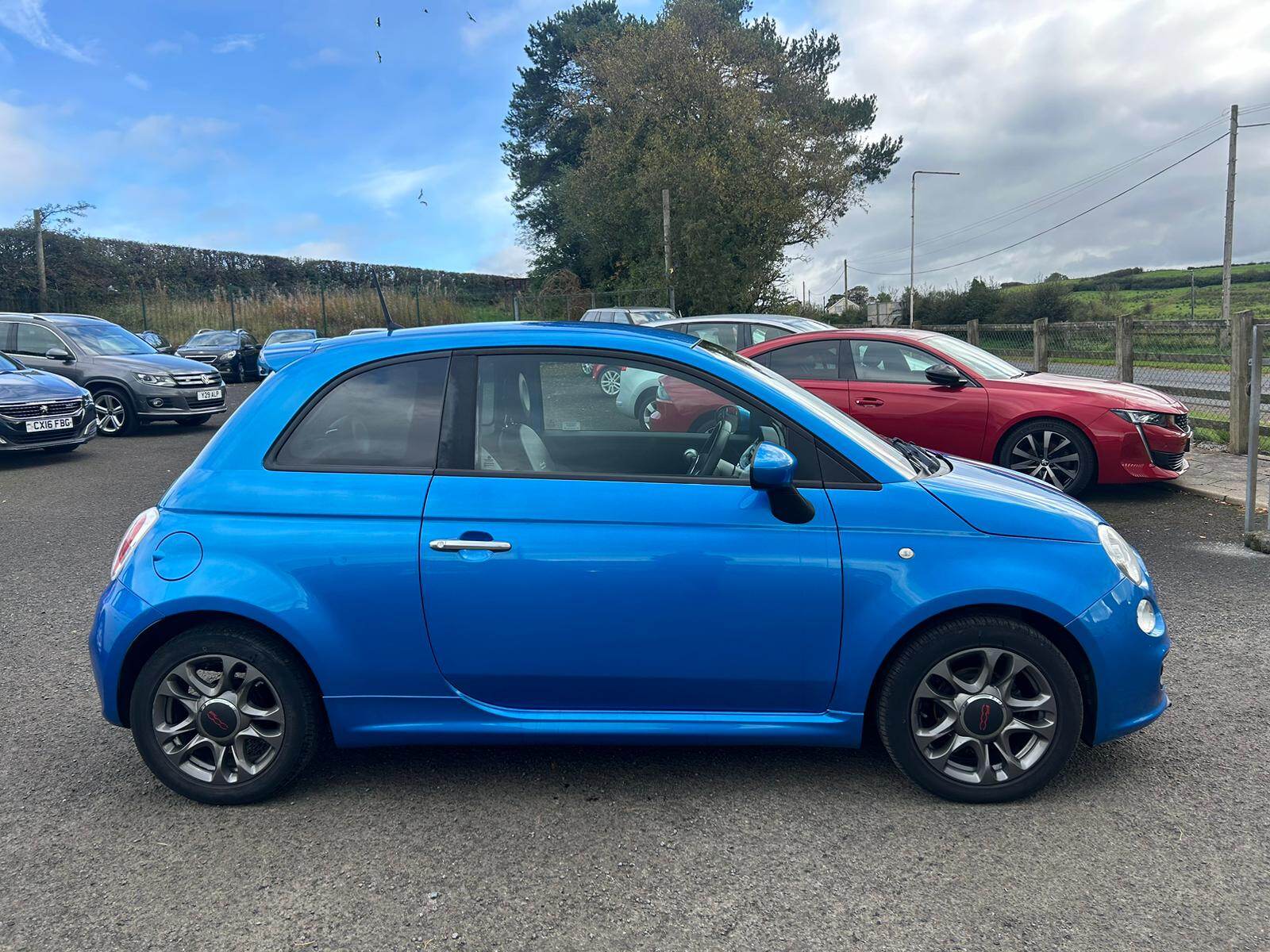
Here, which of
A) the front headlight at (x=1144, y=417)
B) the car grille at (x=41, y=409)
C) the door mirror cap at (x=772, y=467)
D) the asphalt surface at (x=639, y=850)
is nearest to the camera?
the asphalt surface at (x=639, y=850)

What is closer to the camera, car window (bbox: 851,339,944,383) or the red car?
the red car

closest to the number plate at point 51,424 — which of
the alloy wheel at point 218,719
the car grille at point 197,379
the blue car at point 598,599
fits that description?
the car grille at point 197,379

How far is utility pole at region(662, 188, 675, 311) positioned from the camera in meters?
32.9

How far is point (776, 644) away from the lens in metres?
3.26

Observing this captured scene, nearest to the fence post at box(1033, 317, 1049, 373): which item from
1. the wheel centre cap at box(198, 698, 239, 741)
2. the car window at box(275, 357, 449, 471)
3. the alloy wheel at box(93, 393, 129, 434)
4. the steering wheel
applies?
the alloy wheel at box(93, 393, 129, 434)

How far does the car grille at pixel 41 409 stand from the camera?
1127 cm

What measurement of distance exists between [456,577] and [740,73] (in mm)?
36882

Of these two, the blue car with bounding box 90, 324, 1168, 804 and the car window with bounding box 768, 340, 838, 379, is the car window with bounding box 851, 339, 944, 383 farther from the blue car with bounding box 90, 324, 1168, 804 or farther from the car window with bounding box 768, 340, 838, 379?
the blue car with bounding box 90, 324, 1168, 804

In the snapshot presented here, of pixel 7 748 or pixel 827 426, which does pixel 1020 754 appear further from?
pixel 7 748

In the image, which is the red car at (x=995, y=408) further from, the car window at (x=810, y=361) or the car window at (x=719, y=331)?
the car window at (x=719, y=331)

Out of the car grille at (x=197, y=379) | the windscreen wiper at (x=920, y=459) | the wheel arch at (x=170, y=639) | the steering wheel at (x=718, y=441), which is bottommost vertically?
the wheel arch at (x=170, y=639)

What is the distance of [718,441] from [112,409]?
13.4 metres

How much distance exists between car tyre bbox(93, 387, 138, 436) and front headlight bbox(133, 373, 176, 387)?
35 centimetres

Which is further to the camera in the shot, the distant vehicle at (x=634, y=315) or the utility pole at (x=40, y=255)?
the utility pole at (x=40, y=255)
